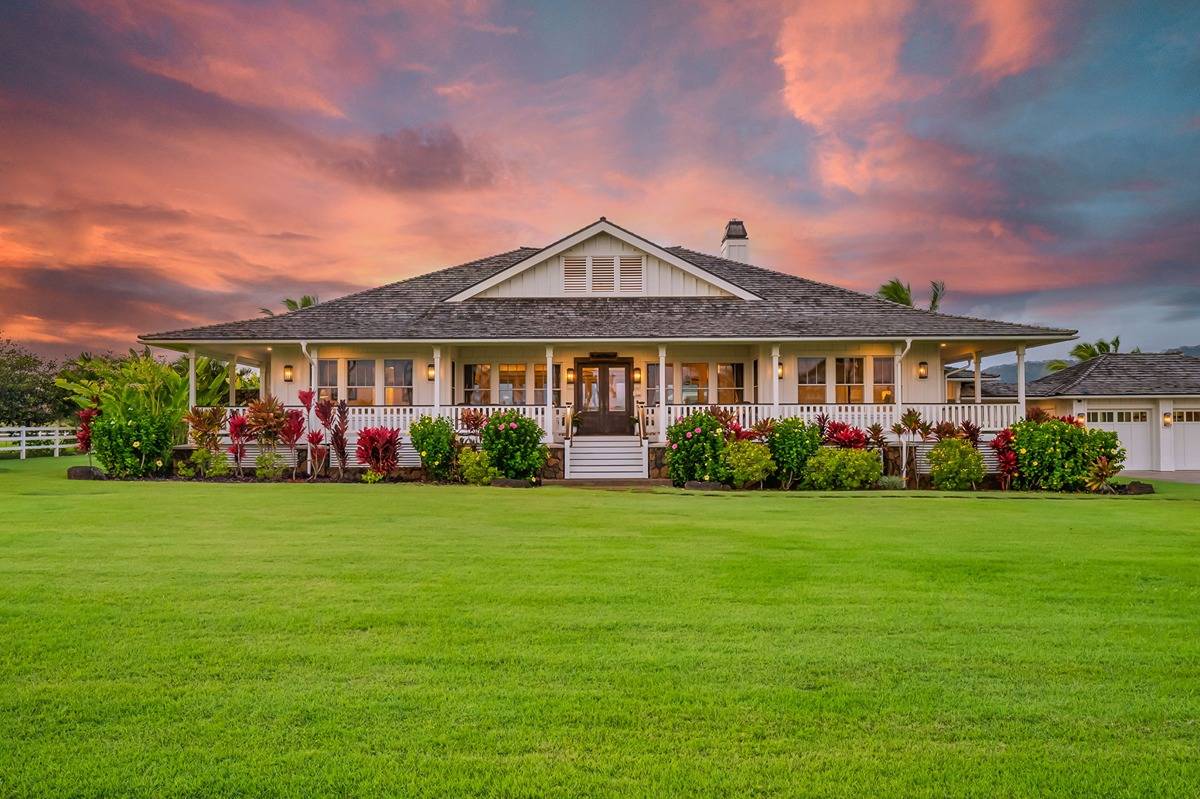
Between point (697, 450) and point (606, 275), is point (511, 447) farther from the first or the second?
point (606, 275)

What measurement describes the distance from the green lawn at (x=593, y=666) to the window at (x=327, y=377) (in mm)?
12818

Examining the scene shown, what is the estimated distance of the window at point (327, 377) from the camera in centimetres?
2127

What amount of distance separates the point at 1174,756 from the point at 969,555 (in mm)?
4730

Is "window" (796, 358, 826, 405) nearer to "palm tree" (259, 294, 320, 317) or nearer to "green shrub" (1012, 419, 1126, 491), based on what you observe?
"green shrub" (1012, 419, 1126, 491)

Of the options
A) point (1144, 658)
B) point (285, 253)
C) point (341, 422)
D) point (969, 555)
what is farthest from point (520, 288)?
point (1144, 658)

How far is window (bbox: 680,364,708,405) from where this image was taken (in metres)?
21.8

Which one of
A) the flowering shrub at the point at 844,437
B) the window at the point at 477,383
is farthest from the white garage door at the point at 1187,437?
the window at the point at 477,383

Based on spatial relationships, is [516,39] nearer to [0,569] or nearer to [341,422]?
[341,422]

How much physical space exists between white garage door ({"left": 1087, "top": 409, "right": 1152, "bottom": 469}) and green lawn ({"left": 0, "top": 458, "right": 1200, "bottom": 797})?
20765 millimetres

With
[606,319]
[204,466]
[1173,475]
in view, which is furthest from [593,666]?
[1173,475]

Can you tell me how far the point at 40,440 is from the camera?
96.0 ft

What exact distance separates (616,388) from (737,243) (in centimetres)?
826

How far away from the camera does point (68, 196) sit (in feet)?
69.3

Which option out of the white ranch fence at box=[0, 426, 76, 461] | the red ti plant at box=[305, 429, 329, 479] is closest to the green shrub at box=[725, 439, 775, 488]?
the red ti plant at box=[305, 429, 329, 479]
